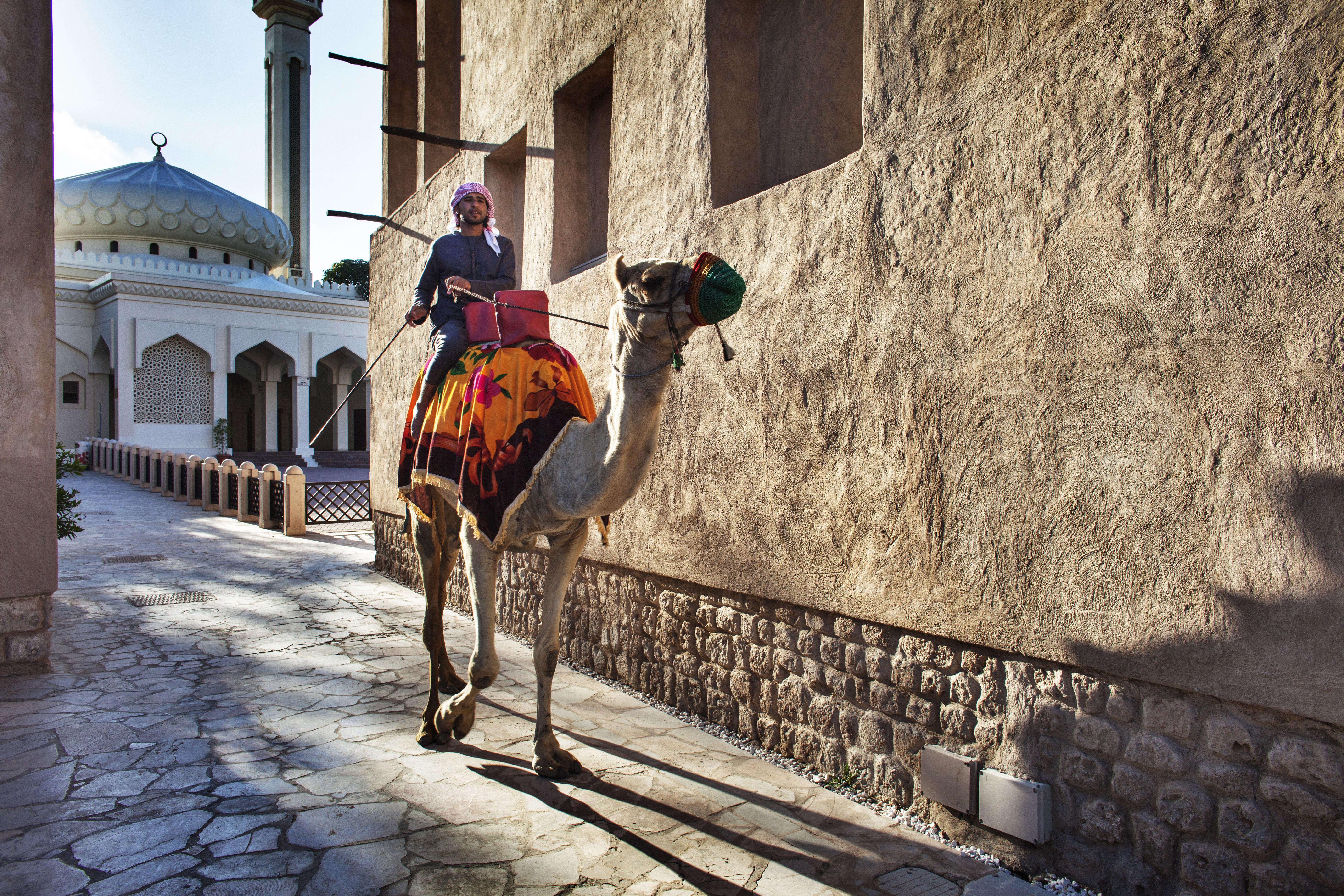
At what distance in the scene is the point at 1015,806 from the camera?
2969mm

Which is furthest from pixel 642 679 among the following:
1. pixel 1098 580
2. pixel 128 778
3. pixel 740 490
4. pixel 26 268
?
pixel 26 268

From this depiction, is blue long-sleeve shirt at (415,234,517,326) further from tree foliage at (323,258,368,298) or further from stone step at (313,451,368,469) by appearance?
tree foliage at (323,258,368,298)

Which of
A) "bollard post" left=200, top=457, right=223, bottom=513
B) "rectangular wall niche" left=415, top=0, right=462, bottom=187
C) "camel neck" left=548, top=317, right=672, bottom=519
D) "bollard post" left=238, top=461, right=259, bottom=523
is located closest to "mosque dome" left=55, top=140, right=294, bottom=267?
"bollard post" left=200, top=457, right=223, bottom=513

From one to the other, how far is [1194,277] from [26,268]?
6521 mm

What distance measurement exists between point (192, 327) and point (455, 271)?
28.4 meters

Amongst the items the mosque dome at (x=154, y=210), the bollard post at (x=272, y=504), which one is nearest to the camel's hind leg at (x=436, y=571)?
the bollard post at (x=272, y=504)

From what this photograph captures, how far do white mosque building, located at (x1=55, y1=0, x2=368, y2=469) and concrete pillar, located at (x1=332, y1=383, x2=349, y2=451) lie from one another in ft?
0.25

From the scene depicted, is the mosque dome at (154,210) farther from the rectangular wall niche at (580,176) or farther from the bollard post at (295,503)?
the rectangular wall niche at (580,176)

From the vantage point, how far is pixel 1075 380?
285 centimetres

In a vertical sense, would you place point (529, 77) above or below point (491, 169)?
above

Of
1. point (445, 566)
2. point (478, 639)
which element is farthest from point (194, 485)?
point (478, 639)

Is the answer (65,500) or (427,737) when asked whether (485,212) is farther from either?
(65,500)

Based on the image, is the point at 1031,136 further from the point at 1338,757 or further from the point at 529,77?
the point at 529,77

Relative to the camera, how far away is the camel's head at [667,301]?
9.02 ft
